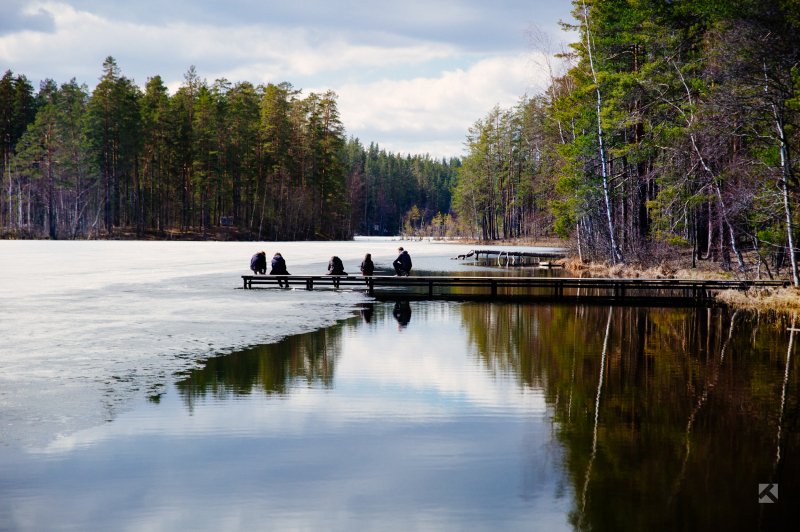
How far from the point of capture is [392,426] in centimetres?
890

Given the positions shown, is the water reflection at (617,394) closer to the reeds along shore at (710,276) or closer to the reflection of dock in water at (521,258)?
the reeds along shore at (710,276)

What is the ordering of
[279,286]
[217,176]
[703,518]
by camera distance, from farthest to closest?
[217,176], [279,286], [703,518]

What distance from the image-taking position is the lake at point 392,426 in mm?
6285

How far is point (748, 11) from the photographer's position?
76.7ft

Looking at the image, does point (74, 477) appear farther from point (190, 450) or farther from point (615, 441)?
point (615, 441)

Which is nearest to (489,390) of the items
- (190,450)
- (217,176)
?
(190,450)

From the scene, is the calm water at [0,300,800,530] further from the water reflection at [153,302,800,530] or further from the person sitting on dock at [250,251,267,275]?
the person sitting on dock at [250,251,267,275]

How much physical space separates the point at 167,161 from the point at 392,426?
89.5m

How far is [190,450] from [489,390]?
4.84 meters

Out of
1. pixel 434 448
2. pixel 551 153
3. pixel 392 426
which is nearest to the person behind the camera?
pixel 434 448

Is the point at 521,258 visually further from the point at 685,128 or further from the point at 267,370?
the point at 267,370

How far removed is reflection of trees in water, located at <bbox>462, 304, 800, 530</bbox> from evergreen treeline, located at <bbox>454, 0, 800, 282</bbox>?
6951mm

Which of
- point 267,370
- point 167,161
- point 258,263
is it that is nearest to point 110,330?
point 267,370

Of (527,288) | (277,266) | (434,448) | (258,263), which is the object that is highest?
(258,263)
